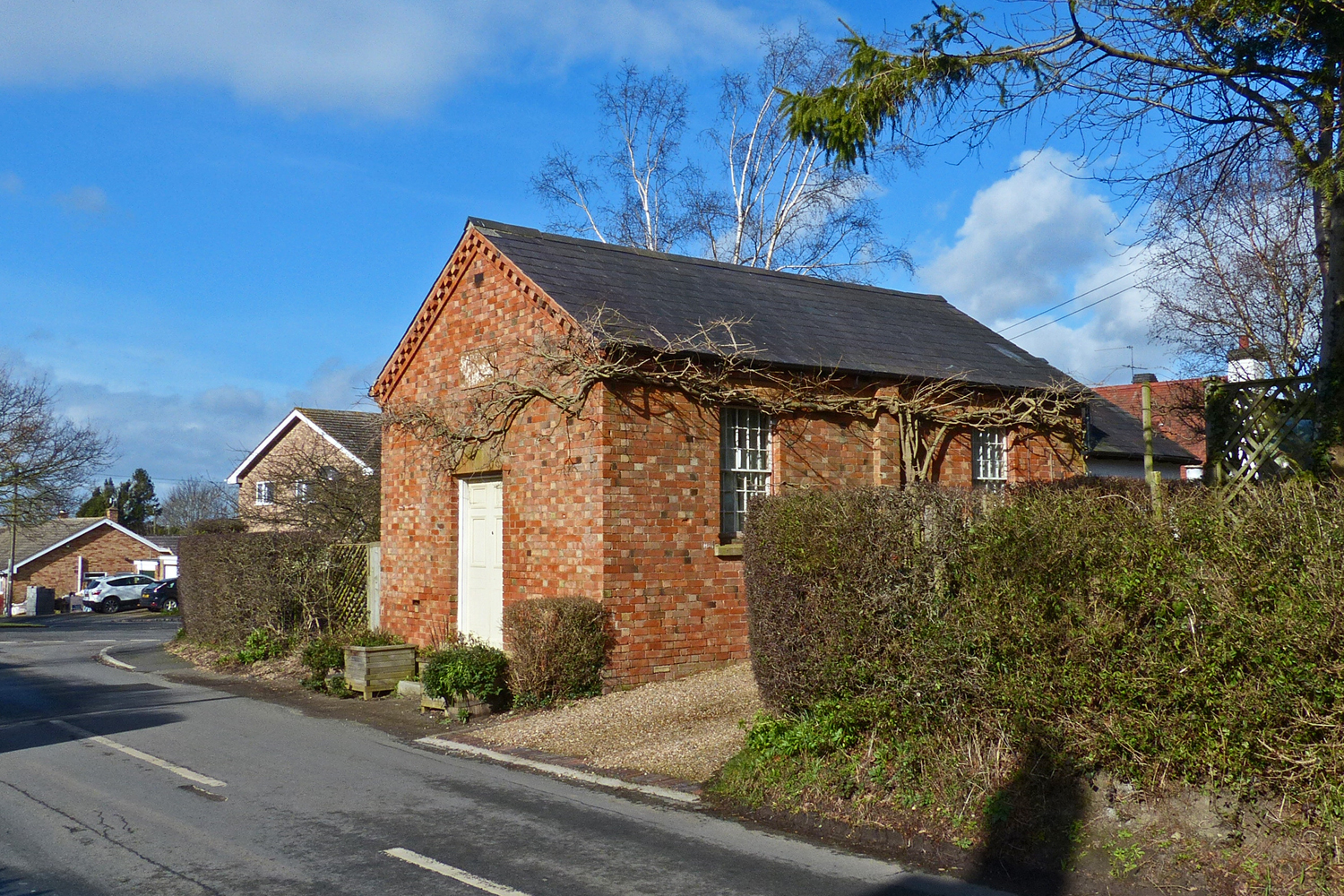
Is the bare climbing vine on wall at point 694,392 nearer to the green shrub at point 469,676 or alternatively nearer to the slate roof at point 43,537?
the green shrub at point 469,676

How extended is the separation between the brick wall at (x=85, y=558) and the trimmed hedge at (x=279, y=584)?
49.7m

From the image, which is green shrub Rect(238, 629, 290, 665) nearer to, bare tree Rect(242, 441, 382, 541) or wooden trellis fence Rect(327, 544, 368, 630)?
wooden trellis fence Rect(327, 544, 368, 630)

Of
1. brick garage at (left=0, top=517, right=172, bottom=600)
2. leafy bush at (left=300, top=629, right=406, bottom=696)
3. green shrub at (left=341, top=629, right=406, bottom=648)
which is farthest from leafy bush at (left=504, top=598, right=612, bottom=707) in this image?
brick garage at (left=0, top=517, right=172, bottom=600)

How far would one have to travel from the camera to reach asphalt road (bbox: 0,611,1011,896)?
21.4 ft

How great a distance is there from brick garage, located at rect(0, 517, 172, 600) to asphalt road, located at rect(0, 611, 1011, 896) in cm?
5852

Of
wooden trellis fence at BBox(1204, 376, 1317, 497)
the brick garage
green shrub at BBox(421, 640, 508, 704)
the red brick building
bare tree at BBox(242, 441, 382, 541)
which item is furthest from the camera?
the brick garage

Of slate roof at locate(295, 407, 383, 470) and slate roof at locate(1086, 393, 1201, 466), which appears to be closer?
slate roof at locate(1086, 393, 1201, 466)

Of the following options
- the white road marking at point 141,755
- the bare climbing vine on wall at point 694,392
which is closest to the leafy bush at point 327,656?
the bare climbing vine on wall at point 694,392

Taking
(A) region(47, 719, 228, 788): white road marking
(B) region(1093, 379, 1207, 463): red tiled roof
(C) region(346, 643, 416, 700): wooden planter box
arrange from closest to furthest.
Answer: (A) region(47, 719, 228, 788): white road marking → (C) region(346, 643, 416, 700): wooden planter box → (B) region(1093, 379, 1207, 463): red tiled roof

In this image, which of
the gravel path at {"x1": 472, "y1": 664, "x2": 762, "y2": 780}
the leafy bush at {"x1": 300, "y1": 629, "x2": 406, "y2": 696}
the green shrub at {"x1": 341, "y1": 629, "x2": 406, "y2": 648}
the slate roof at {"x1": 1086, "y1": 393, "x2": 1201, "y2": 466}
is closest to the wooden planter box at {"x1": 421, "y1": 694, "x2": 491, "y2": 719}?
the gravel path at {"x1": 472, "y1": 664, "x2": 762, "y2": 780}

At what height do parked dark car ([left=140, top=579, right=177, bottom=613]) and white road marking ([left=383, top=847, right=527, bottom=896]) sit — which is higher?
white road marking ([left=383, top=847, right=527, bottom=896])

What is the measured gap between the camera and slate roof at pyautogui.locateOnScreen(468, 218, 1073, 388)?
48.2 feet

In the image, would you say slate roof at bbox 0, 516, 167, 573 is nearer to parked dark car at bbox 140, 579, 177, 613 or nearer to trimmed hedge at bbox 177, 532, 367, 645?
parked dark car at bbox 140, 579, 177, 613

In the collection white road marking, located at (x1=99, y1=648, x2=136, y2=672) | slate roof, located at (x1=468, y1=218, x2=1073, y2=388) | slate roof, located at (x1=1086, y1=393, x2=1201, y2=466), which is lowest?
white road marking, located at (x1=99, y1=648, x2=136, y2=672)
